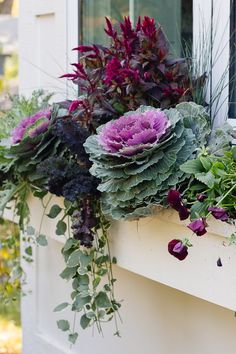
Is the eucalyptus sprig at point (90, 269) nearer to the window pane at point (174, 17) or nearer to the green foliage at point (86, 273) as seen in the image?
the green foliage at point (86, 273)

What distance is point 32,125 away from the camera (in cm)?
206

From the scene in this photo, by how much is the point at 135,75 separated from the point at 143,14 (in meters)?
0.49

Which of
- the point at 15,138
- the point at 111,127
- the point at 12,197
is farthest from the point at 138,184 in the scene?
the point at 12,197

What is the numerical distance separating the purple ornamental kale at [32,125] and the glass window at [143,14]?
40 cm

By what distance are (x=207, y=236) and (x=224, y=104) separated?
46cm

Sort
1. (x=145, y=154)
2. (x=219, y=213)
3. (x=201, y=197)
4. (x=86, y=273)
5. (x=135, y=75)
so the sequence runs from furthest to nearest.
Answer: (x=86, y=273) → (x=135, y=75) → (x=145, y=154) → (x=201, y=197) → (x=219, y=213)

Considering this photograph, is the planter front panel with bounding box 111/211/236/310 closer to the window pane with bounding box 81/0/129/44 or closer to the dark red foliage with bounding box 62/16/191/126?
the dark red foliage with bounding box 62/16/191/126

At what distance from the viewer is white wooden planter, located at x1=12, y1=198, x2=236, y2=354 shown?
157 cm

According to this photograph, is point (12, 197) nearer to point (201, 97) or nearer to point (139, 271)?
→ point (139, 271)

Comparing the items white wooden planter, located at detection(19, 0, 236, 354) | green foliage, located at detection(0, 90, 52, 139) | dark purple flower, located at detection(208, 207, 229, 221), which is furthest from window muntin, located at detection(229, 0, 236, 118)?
→ green foliage, located at detection(0, 90, 52, 139)

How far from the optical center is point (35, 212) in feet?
7.75

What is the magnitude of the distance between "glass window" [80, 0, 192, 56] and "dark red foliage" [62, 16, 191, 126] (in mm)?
182

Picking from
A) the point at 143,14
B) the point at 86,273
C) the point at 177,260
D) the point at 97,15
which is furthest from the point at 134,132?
the point at 97,15

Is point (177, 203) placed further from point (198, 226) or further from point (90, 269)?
point (90, 269)
